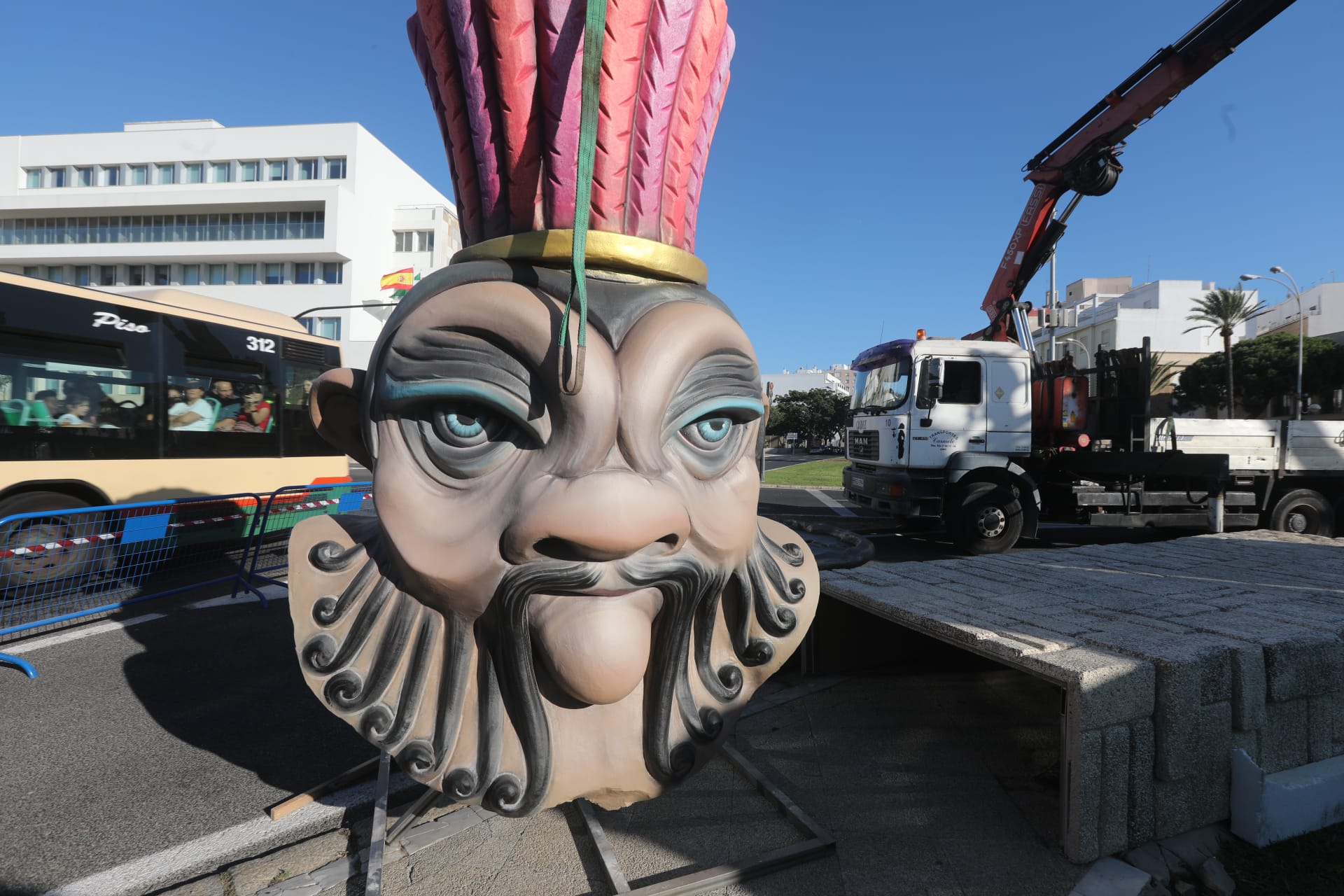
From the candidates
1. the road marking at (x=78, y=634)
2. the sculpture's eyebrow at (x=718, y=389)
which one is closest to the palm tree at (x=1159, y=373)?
the sculpture's eyebrow at (x=718, y=389)

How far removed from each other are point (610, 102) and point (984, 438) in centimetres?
692

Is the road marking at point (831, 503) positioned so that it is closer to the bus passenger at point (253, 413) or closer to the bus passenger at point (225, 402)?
the bus passenger at point (253, 413)

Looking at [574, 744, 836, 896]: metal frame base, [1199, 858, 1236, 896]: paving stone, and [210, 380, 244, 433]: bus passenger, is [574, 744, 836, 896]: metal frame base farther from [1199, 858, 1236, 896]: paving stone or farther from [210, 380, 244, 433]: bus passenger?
[210, 380, 244, 433]: bus passenger

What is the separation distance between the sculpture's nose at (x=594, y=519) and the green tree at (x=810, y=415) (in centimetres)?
4632

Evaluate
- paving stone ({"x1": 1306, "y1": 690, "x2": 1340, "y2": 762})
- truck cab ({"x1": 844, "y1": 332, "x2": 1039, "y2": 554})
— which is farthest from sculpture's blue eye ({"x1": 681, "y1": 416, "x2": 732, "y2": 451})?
truck cab ({"x1": 844, "y1": 332, "x2": 1039, "y2": 554})

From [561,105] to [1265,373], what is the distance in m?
39.6

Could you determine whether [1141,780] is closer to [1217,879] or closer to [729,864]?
[1217,879]

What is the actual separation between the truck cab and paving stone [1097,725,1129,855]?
17.0 ft

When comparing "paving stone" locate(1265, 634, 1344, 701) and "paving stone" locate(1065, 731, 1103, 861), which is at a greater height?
"paving stone" locate(1265, 634, 1344, 701)

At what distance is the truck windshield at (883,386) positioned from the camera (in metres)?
7.59

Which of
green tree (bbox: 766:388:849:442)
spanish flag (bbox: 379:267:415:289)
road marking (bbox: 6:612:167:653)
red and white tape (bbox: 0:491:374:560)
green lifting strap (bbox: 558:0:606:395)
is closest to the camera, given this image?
green lifting strap (bbox: 558:0:606:395)

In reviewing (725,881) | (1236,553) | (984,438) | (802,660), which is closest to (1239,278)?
(984,438)

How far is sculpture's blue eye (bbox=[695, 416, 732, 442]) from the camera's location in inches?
64.7

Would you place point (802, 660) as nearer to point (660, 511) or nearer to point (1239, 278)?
point (660, 511)
